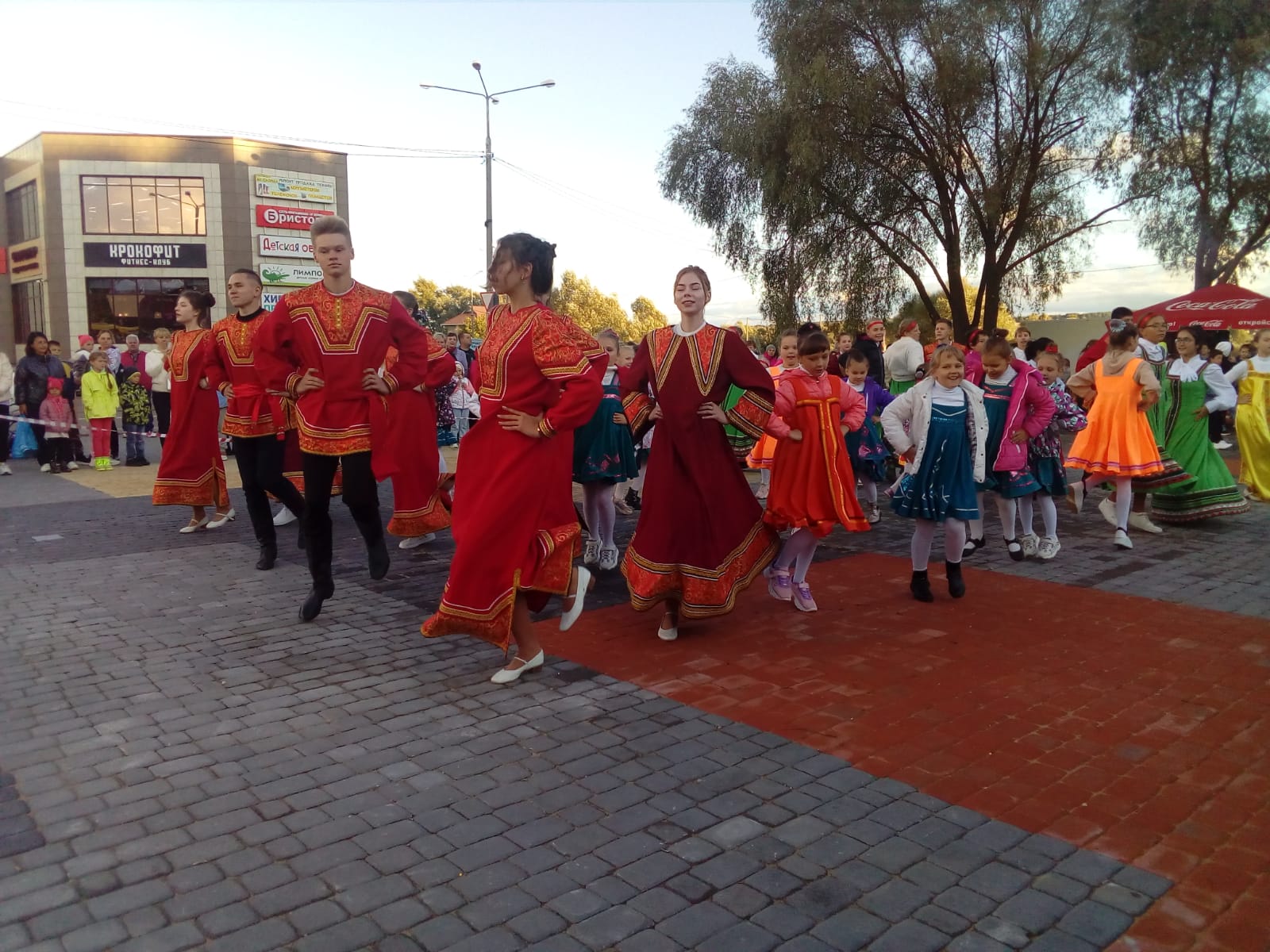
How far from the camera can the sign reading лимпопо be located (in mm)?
40375

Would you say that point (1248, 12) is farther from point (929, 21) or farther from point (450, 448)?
point (450, 448)

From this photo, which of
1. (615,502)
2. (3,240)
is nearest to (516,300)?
(615,502)

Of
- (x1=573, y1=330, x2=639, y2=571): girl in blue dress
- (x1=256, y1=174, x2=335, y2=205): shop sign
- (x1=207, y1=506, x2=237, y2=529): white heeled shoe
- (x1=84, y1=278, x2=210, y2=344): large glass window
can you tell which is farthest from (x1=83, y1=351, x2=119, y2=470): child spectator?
(x1=256, y1=174, x2=335, y2=205): shop sign

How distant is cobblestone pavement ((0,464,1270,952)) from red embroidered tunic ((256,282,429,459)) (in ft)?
3.87

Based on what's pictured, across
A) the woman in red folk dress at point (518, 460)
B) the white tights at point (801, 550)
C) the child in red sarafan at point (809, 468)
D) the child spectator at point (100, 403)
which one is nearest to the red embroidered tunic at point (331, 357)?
the woman in red folk dress at point (518, 460)

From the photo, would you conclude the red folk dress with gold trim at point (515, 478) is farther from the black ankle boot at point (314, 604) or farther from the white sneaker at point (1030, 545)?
the white sneaker at point (1030, 545)

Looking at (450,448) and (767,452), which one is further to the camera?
(450,448)

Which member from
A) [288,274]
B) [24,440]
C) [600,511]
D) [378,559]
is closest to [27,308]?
[288,274]

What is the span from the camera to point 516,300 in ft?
15.7

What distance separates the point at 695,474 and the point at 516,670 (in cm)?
145

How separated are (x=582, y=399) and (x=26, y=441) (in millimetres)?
14128

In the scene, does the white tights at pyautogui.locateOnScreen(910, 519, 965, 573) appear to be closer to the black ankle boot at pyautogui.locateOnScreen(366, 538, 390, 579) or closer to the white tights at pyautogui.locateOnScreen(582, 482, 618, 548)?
the white tights at pyautogui.locateOnScreen(582, 482, 618, 548)

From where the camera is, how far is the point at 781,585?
640 centimetres

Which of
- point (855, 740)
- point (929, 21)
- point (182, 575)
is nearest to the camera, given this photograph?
point (855, 740)
